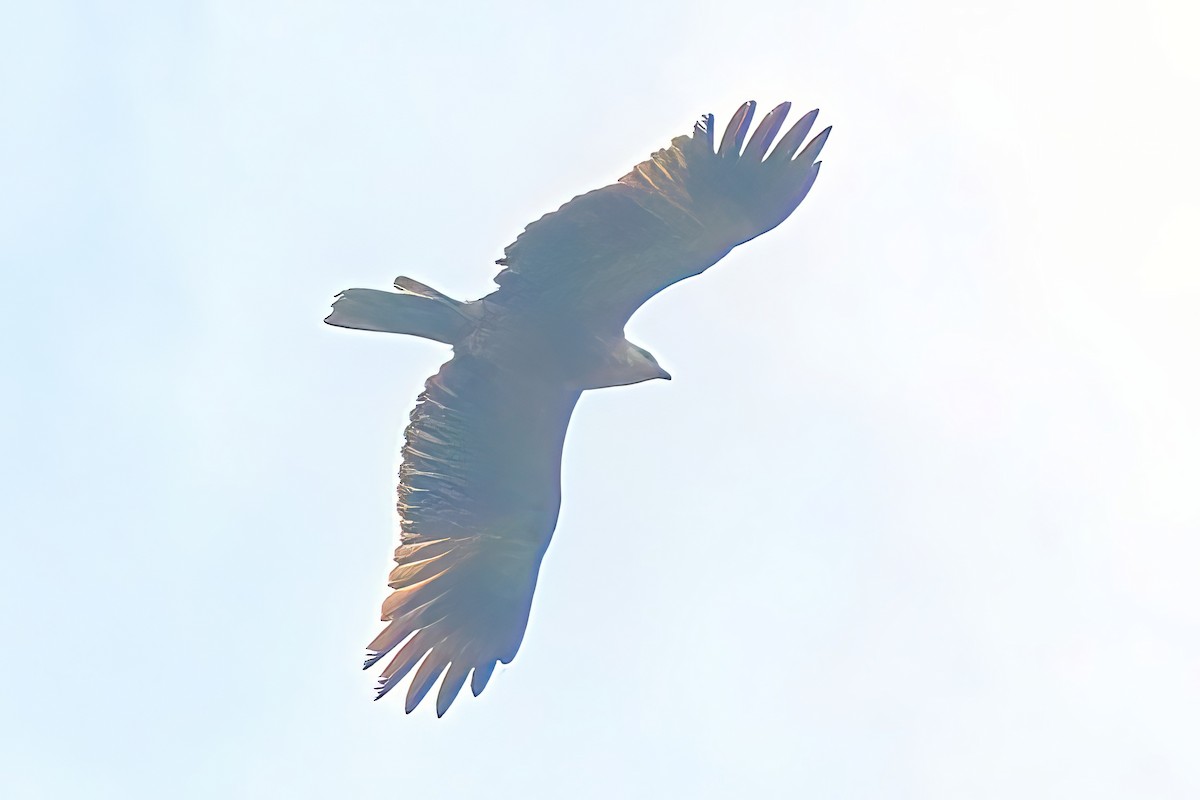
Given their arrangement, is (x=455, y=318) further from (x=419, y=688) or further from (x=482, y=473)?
(x=419, y=688)

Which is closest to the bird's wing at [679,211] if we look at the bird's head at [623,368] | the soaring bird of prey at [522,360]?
the soaring bird of prey at [522,360]

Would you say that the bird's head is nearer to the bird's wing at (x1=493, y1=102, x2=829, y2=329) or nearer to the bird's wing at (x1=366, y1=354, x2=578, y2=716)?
the bird's wing at (x1=366, y1=354, x2=578, y2=716)

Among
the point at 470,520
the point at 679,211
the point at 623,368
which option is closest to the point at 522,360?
the point at 623,368

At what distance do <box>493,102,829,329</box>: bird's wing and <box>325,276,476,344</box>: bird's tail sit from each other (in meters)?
0.46

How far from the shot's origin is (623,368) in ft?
38.3

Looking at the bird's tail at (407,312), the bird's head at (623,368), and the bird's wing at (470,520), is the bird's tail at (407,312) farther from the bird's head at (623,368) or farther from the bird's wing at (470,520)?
the bird's head at (623,368)

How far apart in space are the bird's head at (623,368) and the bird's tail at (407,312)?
3.37 ft

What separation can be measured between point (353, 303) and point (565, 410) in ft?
6.03

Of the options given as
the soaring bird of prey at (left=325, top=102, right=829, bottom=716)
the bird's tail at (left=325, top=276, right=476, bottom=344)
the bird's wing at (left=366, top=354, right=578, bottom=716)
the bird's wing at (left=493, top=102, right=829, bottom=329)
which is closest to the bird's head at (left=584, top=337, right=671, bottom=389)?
the soaring bird of prey at (left=325, top=102, right=829, bottom=716)

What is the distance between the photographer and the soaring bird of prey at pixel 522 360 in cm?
1067

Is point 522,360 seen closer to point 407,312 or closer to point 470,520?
point 407,312

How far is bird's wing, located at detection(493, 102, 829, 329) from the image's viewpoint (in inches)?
418

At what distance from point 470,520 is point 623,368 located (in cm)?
165

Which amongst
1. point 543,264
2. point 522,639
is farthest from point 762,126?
point 522,639
